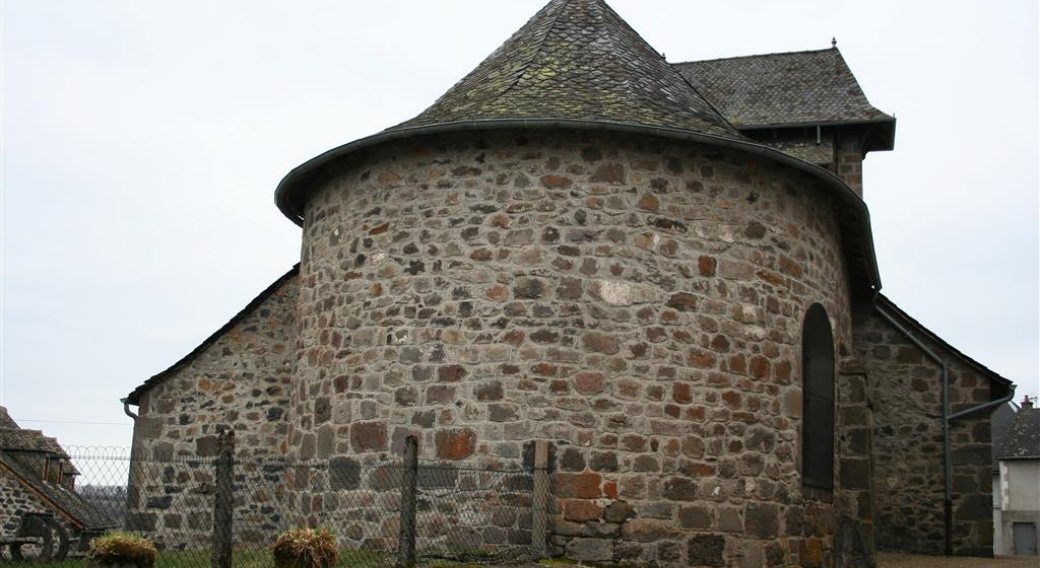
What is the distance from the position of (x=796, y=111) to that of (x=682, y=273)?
1001 cm

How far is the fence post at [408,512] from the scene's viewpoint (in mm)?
9398

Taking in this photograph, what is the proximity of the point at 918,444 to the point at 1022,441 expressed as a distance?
84.4 feet

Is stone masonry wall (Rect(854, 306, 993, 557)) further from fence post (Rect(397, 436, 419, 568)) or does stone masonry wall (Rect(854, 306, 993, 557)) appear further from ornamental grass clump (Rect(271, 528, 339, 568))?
ornamental grass clump (Rect(271, 528, 339, 568))

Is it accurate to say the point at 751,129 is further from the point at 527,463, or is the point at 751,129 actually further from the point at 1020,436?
the point at 1020,436

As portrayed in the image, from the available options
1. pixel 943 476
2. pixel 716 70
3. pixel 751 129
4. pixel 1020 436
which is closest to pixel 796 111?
pixel 751 129

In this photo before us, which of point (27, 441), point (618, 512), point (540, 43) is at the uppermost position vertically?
point (540, 43)

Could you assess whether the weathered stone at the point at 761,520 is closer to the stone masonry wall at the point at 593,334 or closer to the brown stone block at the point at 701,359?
the stone masonry wall at the point at 593,334

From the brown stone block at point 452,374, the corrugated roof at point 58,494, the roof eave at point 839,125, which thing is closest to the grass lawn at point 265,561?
the brown stone block at point 452,374

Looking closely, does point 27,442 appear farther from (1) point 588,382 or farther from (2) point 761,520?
(2) point 761,520

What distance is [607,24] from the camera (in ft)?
44.4

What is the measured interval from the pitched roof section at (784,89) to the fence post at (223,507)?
42.2 ft

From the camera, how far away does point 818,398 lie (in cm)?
1288

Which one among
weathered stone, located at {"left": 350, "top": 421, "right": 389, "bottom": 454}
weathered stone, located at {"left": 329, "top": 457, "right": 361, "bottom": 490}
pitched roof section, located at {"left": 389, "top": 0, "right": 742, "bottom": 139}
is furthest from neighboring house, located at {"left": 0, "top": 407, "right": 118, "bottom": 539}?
pitched roof section, located at {"left": 389, "top": 0, "right": 742, "bottom": 139}

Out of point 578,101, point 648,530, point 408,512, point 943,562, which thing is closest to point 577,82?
point 578,101
